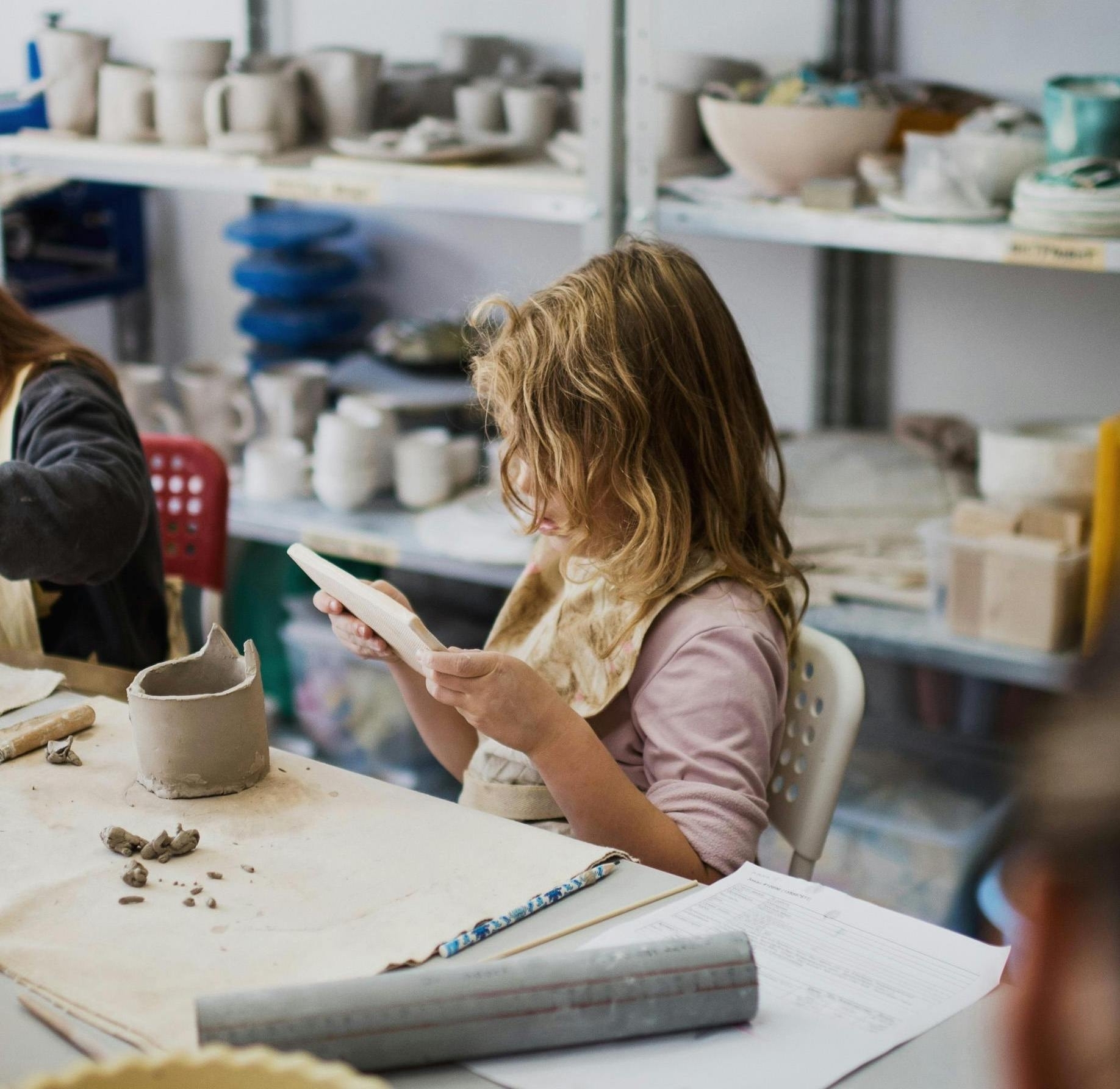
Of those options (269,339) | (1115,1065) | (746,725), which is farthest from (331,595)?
(269,339)

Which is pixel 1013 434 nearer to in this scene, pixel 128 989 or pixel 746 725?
pixel 746 725

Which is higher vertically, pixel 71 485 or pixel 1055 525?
pixel 71 485

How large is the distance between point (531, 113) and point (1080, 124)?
2.96ft

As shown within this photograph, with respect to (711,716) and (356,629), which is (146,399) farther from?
(711,716)

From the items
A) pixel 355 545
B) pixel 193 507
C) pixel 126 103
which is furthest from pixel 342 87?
pixel 193 507

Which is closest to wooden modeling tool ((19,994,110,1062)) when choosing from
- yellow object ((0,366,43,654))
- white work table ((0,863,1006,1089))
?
white work table ((0,863,1006,1089))

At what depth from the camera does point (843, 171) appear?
198 cm

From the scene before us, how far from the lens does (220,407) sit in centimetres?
264

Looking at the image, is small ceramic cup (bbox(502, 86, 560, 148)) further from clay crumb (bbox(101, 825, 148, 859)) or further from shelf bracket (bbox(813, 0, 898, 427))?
clay crumb (bbox(101, 825, 148, 859))

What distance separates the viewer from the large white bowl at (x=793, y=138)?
192 cm

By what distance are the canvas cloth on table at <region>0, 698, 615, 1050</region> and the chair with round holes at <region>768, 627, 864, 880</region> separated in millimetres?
316

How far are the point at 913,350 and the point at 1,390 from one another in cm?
145

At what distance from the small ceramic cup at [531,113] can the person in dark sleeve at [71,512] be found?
0.98 metres

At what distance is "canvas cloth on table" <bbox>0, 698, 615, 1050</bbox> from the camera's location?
0.80m
